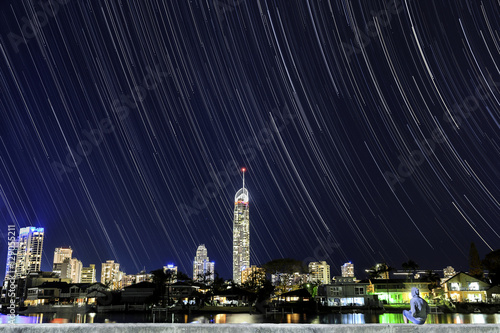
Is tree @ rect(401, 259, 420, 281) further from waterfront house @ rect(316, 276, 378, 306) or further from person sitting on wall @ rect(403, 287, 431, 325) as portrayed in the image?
person sitting on wall @ rect(403, 287, 431, 325)

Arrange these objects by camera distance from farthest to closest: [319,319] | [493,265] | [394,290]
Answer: [493,265] → [394,290] → [319,319]

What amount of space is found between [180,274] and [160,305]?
22878 millimetres

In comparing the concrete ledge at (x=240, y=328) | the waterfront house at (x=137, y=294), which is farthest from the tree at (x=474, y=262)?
the concrete ledge at (x=240, y=328)

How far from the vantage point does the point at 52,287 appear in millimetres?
102188

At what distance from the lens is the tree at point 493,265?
8894cm

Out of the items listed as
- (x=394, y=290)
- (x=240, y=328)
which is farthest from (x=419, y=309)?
(x=394, y=290)

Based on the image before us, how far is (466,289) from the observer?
86938 millimetres

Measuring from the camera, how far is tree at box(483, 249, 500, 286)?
8894 centimetres

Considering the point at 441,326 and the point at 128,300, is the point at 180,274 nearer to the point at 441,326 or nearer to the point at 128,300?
the point at 128,300

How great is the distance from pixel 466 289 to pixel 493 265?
13.1 meters

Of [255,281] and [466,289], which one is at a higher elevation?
[255,281]

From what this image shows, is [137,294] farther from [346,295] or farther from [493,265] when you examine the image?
[493,265]

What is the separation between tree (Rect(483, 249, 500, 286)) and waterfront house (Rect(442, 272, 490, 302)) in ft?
16.7

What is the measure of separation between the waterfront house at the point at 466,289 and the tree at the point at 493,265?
5.08 metres
